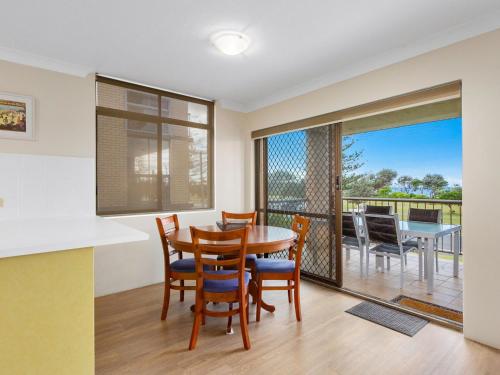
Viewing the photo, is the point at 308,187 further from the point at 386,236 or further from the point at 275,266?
the point at 275,266

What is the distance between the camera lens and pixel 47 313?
127 centimetres

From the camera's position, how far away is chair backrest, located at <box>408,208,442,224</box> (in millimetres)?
3732

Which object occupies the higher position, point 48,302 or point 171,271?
point 48,302

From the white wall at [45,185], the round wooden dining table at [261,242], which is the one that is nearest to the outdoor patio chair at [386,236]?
the round wooden dining table at [261,242]

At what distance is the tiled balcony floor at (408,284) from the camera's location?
2.92m

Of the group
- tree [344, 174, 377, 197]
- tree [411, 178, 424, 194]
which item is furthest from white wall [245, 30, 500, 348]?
tree [344, 174, 377, 197]

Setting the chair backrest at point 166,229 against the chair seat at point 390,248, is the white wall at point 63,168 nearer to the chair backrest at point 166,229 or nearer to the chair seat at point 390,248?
the chair backrest at point 166,229

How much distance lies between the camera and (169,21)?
81.3 inches

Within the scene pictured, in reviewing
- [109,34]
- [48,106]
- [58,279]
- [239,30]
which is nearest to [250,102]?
[239,30]

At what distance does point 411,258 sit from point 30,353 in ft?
16.1

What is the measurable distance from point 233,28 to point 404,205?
4612 mm

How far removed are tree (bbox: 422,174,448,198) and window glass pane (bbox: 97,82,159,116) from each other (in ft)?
15.9

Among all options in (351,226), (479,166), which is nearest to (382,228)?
(351,226)

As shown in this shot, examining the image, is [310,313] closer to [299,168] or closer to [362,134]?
[299,168]
